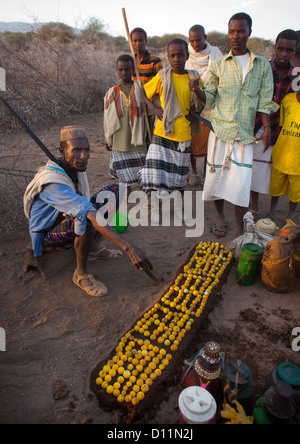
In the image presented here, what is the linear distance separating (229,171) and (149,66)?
79.9 inches

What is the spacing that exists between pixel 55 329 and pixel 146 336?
808 millimetres

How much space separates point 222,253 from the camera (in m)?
3.37

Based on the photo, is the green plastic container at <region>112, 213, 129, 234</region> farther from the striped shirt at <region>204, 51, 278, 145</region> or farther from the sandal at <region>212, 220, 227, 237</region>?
the striped shirt at <region>204, 51, 278, 145</region>

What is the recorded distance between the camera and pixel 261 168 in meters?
3.90

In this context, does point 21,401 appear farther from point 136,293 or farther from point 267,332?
point 267,332

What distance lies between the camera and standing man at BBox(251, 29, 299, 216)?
10.6 ft

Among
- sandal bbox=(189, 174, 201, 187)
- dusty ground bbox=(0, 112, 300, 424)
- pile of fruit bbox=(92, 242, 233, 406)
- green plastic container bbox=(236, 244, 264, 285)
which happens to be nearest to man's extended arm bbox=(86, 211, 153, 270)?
pile of fruit bbox=(92, 242, 233, 406)

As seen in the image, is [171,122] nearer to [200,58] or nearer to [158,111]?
[158,111]

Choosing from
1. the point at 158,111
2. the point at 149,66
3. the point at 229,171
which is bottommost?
the point at 229,171

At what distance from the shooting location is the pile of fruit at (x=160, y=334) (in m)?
2.11

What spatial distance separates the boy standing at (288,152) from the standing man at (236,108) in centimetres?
37

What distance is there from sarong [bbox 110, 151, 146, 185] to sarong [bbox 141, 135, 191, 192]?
460 millimetres

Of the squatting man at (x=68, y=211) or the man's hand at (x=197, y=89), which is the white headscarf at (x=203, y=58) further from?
the squatting man at (x=68, y=211)

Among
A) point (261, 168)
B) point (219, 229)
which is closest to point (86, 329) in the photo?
point (219, 229)
